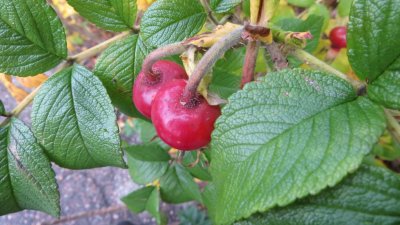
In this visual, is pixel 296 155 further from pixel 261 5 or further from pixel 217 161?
pixel 261 5

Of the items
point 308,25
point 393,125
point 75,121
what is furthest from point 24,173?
point 308,25

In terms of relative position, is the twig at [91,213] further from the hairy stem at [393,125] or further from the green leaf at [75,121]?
the hairy stem at [393,125]

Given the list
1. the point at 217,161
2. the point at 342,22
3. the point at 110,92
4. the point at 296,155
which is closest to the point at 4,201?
the point at 110,92

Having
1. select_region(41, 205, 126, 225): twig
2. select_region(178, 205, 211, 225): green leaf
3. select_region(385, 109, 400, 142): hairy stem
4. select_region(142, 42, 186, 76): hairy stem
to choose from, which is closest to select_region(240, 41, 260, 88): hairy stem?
select_region(142, 42, 186, 76): hairy stem

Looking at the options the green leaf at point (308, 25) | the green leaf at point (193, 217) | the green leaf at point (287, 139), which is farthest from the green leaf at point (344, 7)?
the green leaf at point (193, 217)

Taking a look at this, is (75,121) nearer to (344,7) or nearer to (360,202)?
(360,202)
